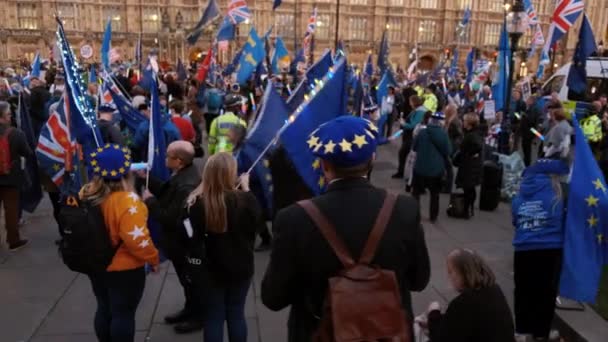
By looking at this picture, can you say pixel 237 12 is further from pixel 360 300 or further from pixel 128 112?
pixel 360 300

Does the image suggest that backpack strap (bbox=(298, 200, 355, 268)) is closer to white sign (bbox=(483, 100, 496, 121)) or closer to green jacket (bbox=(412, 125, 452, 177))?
green jacket (bbox=(412, 125, 452, 177))

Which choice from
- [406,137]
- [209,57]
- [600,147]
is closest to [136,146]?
[406,137]

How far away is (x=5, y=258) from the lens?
20.0ft

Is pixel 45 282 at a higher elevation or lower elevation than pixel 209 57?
lower

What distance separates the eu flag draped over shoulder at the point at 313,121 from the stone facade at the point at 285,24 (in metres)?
33.4

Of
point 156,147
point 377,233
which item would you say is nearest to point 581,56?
point 156,147

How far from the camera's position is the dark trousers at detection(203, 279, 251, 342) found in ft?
11.4

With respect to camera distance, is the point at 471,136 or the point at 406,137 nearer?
the point at 471,136

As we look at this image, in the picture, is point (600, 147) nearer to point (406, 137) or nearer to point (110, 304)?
point (406, 137)

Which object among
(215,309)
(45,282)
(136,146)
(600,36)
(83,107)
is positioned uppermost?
(600,36)

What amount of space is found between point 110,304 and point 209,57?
1275 cm

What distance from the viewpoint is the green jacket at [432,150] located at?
285 inches

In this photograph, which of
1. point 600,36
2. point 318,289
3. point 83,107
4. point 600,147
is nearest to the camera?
point 318,289

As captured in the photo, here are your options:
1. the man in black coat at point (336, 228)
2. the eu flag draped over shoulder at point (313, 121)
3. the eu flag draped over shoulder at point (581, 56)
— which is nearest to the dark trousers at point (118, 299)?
the man in black coat at point (336, 228)
